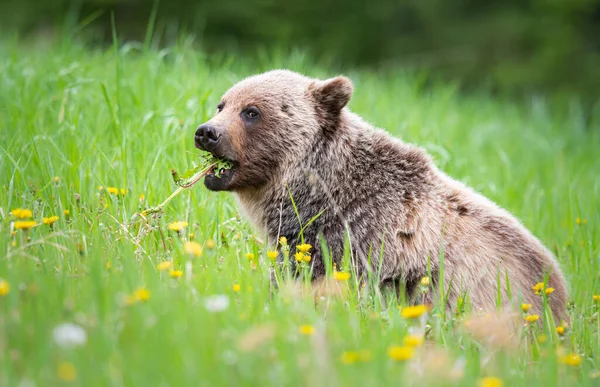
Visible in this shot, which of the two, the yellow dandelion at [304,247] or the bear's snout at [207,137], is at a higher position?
the bear's snout at [207,137]

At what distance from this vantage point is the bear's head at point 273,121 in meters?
4.30

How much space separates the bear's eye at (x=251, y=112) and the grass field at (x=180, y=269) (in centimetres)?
73

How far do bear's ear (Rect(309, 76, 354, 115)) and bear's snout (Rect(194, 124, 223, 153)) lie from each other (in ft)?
2.52

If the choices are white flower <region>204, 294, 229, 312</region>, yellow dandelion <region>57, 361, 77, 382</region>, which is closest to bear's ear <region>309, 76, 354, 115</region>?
white flower <region>204, 294, 229, 312</region>

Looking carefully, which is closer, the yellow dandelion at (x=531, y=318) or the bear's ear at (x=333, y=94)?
the yellow dandelion at (x=531, y=318)

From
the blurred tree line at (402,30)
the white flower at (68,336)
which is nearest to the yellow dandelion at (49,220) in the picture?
the white flower at (68,336)

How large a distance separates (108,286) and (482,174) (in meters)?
5.12

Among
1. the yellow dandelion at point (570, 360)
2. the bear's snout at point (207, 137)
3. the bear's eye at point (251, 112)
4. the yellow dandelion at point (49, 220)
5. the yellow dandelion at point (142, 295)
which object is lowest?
the yellow dandelion at point (49, 220)

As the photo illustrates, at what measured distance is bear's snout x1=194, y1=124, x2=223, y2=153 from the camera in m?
4.07

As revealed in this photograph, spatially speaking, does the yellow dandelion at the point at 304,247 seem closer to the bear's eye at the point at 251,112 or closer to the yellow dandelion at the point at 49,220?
the bear's eye at the point at 251,112

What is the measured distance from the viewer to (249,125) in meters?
4.38

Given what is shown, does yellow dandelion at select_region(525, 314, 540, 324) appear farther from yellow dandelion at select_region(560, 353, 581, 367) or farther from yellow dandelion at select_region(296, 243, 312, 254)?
yellow dandelion at select_region(296, 243, 312, 254)

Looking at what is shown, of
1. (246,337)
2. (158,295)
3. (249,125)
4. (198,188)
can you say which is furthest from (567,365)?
(198,188)

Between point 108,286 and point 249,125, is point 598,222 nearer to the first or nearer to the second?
point 249,125
